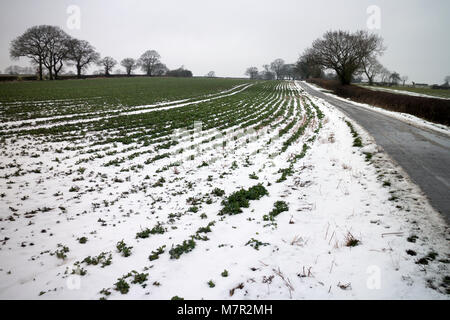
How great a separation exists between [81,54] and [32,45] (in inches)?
605

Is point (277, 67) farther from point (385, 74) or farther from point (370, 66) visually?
point (370, 66)

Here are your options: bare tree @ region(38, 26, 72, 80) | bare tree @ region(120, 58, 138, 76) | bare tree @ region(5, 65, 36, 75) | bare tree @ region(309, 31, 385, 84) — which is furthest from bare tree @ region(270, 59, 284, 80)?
bare tree @ region(5, 65, 36, 75)

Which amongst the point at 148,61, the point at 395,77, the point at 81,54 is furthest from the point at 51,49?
the point at 395,77

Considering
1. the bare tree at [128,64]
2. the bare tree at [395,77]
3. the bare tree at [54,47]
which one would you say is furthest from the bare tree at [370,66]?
the bare tree at [128,64]

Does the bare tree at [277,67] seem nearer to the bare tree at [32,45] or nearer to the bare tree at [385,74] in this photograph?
the bare tree at [385,74]

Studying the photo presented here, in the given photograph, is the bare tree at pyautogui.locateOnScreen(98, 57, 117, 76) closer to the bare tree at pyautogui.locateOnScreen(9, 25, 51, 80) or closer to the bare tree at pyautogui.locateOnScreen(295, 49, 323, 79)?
the bare tree at pyautogui.locateOnScreen(9, 25, 51, 80)

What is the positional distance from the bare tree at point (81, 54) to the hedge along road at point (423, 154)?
85.6m

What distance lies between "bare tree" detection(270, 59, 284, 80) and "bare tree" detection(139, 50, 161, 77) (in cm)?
9080

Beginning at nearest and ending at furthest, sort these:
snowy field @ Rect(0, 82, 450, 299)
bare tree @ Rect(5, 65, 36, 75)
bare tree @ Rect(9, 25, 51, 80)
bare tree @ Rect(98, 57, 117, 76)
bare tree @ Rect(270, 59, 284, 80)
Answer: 1. snowy field @ Rect(0, 82, 450, 299)
2. bare tree @ Rect(9, 25, 51, 80)
3. bare tree @ Rect(98, 57, 117, 76)
4. bare tree @ Rect(5, 65, 36, 75)
5. bare tree @ Rect(270, 59, 284, 80)

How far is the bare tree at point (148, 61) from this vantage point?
11356 cm

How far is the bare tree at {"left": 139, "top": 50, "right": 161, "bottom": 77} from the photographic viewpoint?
373 feet

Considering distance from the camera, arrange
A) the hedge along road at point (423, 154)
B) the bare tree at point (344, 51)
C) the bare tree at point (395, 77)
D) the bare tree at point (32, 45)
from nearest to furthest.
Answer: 1. the hedge along road at point (423, 154)
2. the bare tree at point (344, 51)
3. the bare tree at point (32, 45)
4. the bare tree at point (395, 77)

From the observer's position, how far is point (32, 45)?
60094 mm
